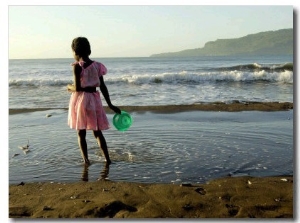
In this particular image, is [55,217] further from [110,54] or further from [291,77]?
[291,77]

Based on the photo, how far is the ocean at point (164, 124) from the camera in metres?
4.00

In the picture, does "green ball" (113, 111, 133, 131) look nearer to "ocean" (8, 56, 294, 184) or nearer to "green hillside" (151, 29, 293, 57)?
"ocean" (8, 56, 294, 184)

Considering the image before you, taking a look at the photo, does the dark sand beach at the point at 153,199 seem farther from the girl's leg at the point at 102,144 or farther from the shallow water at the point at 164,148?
the girl's leg at the point at 102,144

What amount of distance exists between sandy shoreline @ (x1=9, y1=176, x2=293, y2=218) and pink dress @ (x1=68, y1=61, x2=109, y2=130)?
0.58 m

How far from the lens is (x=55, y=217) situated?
142 inches

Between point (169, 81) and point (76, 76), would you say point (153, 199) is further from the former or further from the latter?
point (169, 81)

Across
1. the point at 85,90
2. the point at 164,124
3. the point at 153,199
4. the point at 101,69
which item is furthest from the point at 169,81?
the point at 153,199

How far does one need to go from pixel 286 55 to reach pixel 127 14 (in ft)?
4.84

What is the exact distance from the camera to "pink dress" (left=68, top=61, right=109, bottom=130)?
3.95m

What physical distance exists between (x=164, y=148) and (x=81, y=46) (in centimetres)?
132

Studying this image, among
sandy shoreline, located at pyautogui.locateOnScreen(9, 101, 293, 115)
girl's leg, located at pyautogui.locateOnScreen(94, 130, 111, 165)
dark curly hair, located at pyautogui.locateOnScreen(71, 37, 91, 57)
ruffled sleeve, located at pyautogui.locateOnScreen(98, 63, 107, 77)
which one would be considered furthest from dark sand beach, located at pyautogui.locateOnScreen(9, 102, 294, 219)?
sandy shoreline, located at pyautogui.locateOnScreen(9, 101, 293, 115)

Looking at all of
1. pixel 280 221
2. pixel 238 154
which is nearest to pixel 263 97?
pixel 238 154

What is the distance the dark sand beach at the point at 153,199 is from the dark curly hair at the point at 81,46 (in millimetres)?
1132

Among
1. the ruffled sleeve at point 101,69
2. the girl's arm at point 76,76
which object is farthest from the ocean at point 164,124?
the girl's arm at point 76,76
